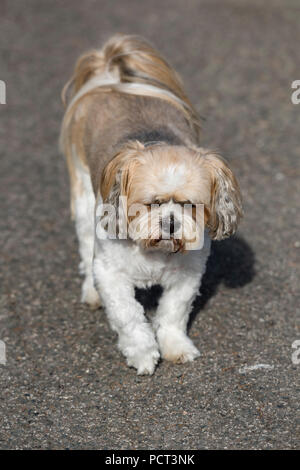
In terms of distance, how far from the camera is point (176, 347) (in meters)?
5.11

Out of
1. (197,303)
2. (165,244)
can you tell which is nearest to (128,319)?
(165,244)

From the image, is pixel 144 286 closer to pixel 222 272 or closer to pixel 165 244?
pixel 165 244

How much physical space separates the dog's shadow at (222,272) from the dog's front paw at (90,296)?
1.07 ft

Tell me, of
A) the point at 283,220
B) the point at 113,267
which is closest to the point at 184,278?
the point at 113,267

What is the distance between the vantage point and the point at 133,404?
4.69m

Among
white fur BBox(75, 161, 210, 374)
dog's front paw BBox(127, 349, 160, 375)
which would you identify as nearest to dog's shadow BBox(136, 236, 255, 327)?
white fur BBox(75, 161, 210, 374)

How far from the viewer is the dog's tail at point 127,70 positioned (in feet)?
18.7

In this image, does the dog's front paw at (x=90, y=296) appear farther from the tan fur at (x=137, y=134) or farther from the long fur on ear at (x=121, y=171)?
the long fur on ear at (x=121, y=171)

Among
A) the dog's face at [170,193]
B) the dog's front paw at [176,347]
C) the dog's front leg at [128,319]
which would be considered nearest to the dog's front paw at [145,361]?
the dog's front leg at [128,319]

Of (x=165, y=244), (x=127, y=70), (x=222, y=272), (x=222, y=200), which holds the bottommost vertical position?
(x=222, y=272)

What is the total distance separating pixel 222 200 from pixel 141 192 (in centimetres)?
56

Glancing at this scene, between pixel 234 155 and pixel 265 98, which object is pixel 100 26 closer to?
pixel 265 98

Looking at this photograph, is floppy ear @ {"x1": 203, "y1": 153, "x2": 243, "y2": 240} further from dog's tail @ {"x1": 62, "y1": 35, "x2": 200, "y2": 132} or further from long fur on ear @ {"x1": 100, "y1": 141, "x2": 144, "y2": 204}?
dog's tail @ {"x1": 62, "y1": 35, "x2": 200, "y2": 132}

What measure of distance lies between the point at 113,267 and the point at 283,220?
102 inches
